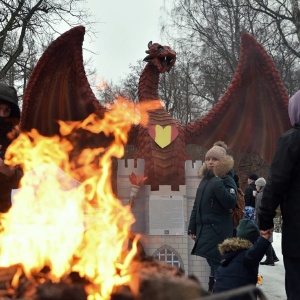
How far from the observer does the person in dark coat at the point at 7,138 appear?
3242 mm

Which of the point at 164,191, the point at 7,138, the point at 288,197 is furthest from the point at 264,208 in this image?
the point at 164,191

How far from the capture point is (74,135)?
21.9ft

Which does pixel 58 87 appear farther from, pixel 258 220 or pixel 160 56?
pixel 258 220

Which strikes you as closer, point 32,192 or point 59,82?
point 32,192

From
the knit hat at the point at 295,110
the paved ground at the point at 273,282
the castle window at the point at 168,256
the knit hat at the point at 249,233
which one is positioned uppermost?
the knit hat at the point at 295,110

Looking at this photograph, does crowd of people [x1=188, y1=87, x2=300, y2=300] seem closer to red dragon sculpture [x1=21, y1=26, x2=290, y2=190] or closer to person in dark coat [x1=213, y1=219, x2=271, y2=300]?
person in dark coat [x1=213, y1=219, x2=271, y2=300]

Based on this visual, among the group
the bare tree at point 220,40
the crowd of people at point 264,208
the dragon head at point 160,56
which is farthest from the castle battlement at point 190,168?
the bare tree at point 220,40

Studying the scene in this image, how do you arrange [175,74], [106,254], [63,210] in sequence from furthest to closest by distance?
[175,74] < [63,210] < [106,254]

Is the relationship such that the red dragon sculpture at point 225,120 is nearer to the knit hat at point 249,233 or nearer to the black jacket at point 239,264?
the knit hat at point 249,233

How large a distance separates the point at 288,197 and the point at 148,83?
13.2 feet

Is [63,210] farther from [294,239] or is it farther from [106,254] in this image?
[294,239]

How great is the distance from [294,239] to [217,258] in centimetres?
173

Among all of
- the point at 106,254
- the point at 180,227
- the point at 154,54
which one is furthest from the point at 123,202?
the point at 106,254

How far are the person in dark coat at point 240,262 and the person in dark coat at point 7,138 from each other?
1497mm
